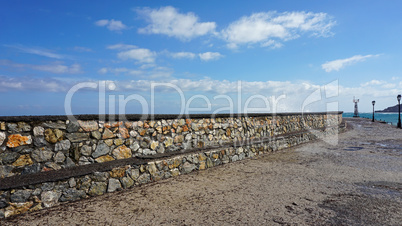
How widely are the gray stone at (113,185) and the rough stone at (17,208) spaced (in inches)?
50.2

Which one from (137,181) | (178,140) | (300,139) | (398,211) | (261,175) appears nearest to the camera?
(398,211)

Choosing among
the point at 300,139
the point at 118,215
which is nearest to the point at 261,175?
the point at 118,215

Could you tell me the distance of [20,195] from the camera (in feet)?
12.1

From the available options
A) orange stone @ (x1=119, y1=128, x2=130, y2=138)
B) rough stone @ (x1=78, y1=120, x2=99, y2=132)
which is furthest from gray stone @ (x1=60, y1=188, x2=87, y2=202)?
orange stone @ (x1=119, y1=128, x2=130, y2=138)

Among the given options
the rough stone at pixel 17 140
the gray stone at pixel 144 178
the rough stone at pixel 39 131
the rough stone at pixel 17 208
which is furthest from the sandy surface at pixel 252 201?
the rough stone at pixel 39 131

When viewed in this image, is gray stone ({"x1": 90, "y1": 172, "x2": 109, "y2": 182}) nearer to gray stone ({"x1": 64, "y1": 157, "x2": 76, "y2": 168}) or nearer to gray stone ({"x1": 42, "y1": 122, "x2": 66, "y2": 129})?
gray stone ({"x1": 64, "y1": 157, "x2": 76, "y2": 168})

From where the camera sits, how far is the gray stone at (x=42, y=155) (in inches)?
163

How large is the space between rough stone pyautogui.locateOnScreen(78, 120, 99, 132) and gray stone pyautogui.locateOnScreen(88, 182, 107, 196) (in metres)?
1.08

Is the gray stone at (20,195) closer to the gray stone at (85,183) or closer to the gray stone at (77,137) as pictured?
the gray stone at (85,183)

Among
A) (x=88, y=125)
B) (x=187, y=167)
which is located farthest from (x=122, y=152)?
(x=187, y=167)

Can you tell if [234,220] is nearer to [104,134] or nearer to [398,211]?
[398,211]

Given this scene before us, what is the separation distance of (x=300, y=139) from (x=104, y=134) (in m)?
9.87

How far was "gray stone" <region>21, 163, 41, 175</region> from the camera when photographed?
4.04 metres

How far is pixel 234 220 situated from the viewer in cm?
346
